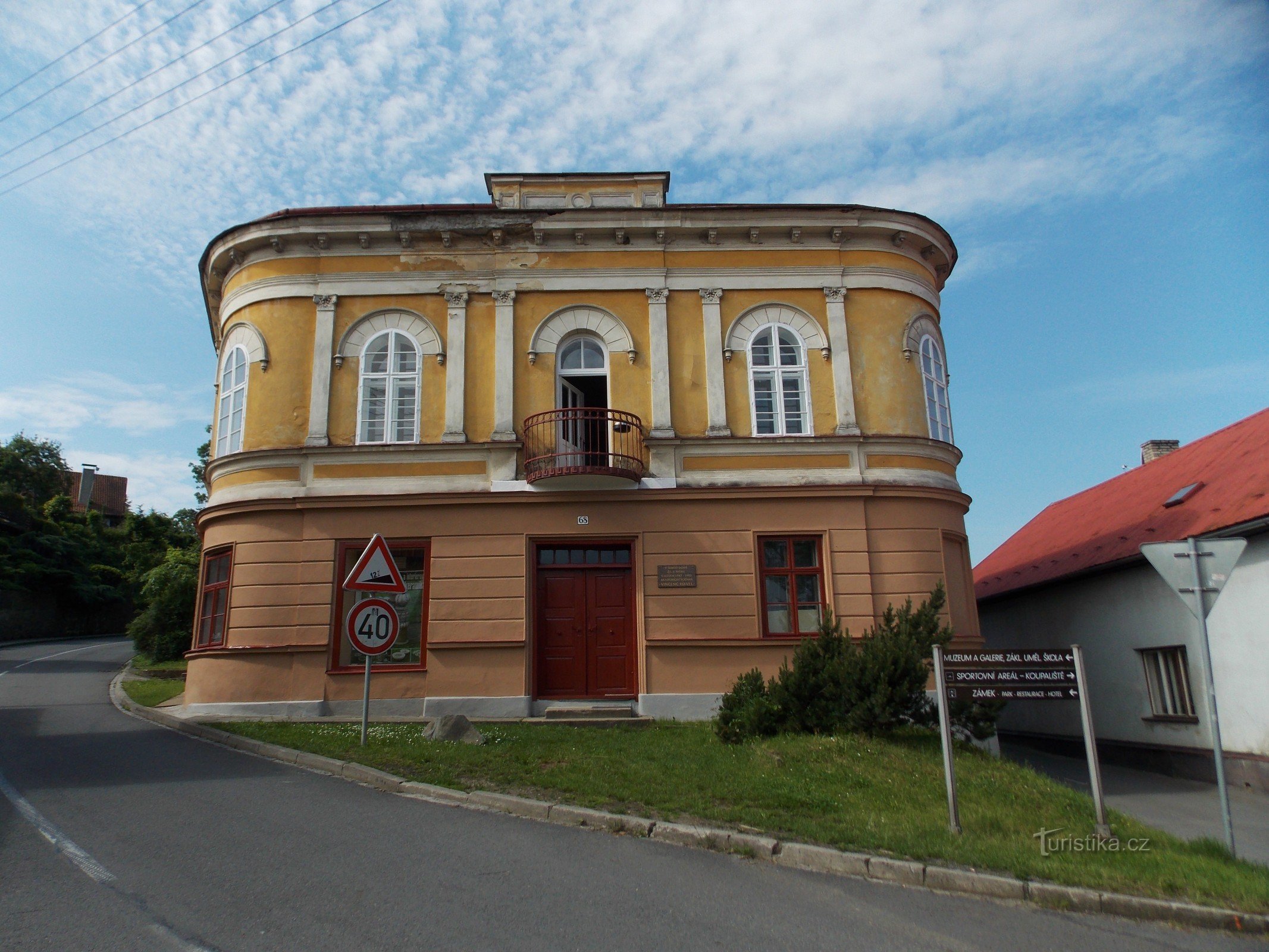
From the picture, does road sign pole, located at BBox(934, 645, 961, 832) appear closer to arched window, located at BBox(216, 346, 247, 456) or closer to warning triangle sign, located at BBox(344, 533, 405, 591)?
warning triangle sign, located at BBox(344, 533, 405, 591)

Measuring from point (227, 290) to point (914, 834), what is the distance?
16186mm

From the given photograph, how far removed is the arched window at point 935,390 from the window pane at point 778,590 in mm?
4226

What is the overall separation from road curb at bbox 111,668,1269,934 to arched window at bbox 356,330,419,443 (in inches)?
294

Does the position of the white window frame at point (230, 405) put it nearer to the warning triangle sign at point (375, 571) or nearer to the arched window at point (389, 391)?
the arched window at point (389, 391)

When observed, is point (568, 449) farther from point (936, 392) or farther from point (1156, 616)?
point (1156, 616)

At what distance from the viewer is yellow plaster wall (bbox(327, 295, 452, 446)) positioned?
1596 centimetres

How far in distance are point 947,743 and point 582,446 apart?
9.23m

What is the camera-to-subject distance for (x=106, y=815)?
7.89 meters

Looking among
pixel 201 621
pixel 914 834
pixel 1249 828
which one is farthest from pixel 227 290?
pixel 1249 828

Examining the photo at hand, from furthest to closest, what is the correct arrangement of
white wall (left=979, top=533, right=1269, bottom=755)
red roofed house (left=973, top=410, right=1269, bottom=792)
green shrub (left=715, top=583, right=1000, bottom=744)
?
red roofed house (left=973, top=410, right=1269, bottom=792) < white wall (left=979, top=533, right=1269, bottom=755) < green shrub (left=715, top=583, right=1000, bottom=744)

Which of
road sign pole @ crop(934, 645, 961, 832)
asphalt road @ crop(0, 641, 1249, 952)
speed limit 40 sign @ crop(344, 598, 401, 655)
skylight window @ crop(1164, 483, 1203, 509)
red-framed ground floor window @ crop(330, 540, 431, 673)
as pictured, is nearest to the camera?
asphalt road @ crop(0, 641, 1249, 952)

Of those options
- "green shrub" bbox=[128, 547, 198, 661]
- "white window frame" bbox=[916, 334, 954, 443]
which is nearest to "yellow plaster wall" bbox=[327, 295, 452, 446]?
"white window frame" bbox=[916, 334, 954, 443]

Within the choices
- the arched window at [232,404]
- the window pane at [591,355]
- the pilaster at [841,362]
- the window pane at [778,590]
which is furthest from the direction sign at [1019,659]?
the arched window at [232,404]

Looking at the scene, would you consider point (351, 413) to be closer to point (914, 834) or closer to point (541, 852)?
point (541, 852)
